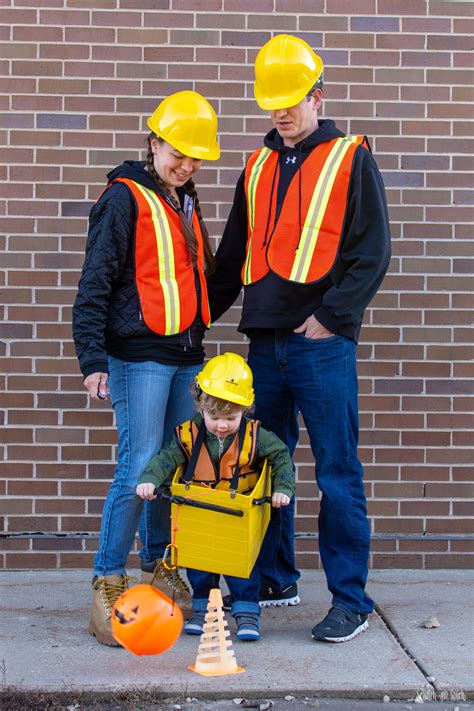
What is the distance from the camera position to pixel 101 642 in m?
3.77

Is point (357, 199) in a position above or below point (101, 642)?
above

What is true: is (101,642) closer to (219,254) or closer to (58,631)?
(58,631)

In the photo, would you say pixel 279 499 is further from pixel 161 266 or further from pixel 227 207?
pixel 227 207

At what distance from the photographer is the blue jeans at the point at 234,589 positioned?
3.82 m

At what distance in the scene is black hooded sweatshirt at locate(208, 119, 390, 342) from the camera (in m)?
3.69

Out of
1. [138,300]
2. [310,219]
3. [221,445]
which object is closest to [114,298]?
[138,300]

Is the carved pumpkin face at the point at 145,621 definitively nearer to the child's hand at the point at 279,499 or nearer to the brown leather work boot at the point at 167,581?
the child's hand at the point at 279,499

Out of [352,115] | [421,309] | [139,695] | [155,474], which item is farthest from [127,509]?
[352,115]

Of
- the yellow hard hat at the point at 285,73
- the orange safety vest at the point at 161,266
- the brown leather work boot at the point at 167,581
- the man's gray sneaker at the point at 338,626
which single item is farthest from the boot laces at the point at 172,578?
the yellow hard hat at the point at 285,73

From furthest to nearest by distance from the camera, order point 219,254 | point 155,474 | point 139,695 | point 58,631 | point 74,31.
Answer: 1. point 74,31
2. point 219,254
3. point 58,631
4. point 155,474
5. point 139,695

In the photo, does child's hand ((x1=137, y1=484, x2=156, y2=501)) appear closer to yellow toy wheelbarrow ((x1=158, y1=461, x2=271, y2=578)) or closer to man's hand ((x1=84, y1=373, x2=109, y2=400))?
yellow toy wheelbarrow ((x1=158, y1=461, x2=271, y2=578))

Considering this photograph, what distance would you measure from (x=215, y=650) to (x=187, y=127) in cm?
202

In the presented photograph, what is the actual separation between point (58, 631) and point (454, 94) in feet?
10.3

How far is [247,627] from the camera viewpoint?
3.75 m
